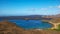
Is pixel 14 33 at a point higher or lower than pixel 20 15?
lower

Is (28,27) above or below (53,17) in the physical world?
below

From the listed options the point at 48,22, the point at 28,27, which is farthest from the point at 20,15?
the point at 48,22

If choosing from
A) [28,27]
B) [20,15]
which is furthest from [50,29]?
[20,15]

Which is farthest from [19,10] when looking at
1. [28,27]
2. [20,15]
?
[28,27]

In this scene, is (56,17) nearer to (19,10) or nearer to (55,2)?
(55,2)

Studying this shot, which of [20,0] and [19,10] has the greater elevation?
[20,0]

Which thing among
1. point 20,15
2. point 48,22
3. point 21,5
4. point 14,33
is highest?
point 21,5

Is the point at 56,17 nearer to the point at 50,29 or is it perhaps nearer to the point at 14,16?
the point at 50,29

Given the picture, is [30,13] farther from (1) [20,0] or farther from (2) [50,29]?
(2) [50,29]
